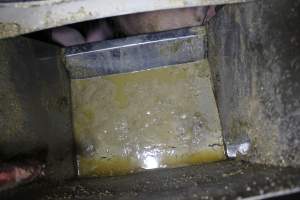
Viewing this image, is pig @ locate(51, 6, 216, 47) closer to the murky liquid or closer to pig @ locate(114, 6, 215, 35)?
pig @ locate(114, 6, 215, 35)

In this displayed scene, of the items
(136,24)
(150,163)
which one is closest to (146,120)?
(150,163)

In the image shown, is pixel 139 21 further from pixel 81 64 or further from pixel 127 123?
pixel 127 123

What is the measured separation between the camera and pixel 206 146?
156 cm

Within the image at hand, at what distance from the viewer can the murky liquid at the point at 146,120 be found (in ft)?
5.14

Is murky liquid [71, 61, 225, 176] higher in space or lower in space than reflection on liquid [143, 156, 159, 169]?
higher

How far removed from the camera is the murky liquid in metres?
1.57

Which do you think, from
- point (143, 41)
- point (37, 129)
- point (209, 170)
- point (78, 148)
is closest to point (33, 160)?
point (37, 129)

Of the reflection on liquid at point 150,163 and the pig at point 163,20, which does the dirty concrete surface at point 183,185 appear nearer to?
the reflection on liquid at point 150,163

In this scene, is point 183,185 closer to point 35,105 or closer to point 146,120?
point 146,120

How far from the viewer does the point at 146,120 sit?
1632 millimetres

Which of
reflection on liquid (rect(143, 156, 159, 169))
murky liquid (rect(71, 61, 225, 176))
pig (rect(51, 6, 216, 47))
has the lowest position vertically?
reflection on liquid (rect(143, 156, 159, 169))

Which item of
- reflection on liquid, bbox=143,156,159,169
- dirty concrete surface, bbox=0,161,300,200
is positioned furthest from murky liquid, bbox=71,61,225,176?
dirty concrete surface, bbox=0,161,300,200

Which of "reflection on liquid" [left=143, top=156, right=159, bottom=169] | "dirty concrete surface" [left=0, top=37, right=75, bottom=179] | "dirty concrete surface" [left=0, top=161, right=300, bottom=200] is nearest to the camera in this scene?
"dirty concrete surface" [left=0, top=161, right=300, bottom=200]

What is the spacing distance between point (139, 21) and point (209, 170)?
73 cm
